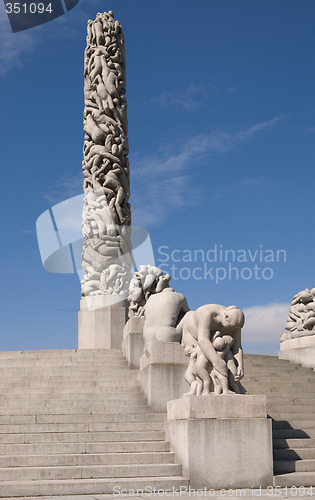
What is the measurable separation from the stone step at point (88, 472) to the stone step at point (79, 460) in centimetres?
20

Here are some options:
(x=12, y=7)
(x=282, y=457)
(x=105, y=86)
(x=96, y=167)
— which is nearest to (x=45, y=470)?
(x=282, y=457)

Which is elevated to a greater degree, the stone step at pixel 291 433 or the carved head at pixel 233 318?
the carved head at pixel 233 318

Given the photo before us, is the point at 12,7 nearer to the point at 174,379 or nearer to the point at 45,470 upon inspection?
the point at 174,379

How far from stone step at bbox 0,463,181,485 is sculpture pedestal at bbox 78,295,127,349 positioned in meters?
10.7

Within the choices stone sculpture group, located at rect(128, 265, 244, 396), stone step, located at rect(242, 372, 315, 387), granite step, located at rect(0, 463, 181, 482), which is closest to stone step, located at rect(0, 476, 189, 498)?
granite step, located at rect(0, 463, 181, 482)

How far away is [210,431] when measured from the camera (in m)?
7.34

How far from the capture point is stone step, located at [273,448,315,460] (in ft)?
26.6

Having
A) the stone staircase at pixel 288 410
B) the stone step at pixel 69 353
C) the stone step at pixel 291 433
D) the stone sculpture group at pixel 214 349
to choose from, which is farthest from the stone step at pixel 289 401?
the stone step at pixel 69 353

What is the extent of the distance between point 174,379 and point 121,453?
194cm

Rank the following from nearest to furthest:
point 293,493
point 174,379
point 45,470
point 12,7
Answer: point 293,493 < point 45,470 < point 174,379 < point 12,7

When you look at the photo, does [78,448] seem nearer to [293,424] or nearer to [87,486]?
[87,486]

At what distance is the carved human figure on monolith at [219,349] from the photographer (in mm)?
7730

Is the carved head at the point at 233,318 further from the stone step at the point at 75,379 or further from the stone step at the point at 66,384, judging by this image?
the stone step at the point at 75,379

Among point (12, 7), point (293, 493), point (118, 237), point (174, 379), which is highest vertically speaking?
point (12, 7)
